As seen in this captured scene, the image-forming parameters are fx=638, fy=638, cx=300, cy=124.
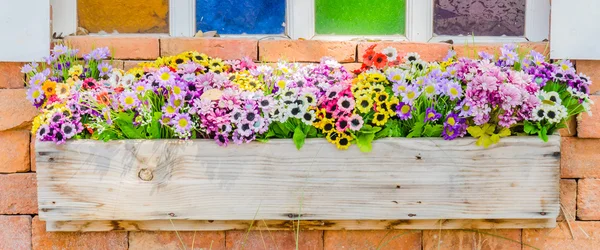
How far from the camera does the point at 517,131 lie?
6.66ft

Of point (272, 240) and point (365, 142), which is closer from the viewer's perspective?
point (365, 142)

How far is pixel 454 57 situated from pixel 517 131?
35 cm

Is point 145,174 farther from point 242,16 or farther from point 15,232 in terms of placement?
point 242,16

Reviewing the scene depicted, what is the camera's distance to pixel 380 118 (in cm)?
196

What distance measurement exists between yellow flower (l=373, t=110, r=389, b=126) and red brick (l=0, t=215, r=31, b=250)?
1.21 metres

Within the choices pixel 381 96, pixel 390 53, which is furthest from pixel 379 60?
pixel 381 96

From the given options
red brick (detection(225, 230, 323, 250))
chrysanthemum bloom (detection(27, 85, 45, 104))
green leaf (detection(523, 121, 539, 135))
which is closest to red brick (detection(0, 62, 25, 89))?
chrysanthemum bloom (detection(27, 85, 45, 104))

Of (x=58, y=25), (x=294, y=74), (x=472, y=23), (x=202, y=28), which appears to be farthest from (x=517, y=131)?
(x=58, y=25)

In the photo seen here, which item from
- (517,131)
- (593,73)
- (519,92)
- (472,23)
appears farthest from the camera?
(472,23)

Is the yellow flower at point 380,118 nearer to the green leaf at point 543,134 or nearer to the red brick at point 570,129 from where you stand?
the green leaf at point 543,134

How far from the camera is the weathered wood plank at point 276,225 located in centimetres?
206

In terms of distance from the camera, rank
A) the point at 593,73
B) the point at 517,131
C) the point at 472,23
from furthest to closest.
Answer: the point at 472,23, the point at 593,73, the point at 517,131

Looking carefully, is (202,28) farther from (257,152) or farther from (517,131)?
(517,131)

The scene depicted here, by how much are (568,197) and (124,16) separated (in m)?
1.67
